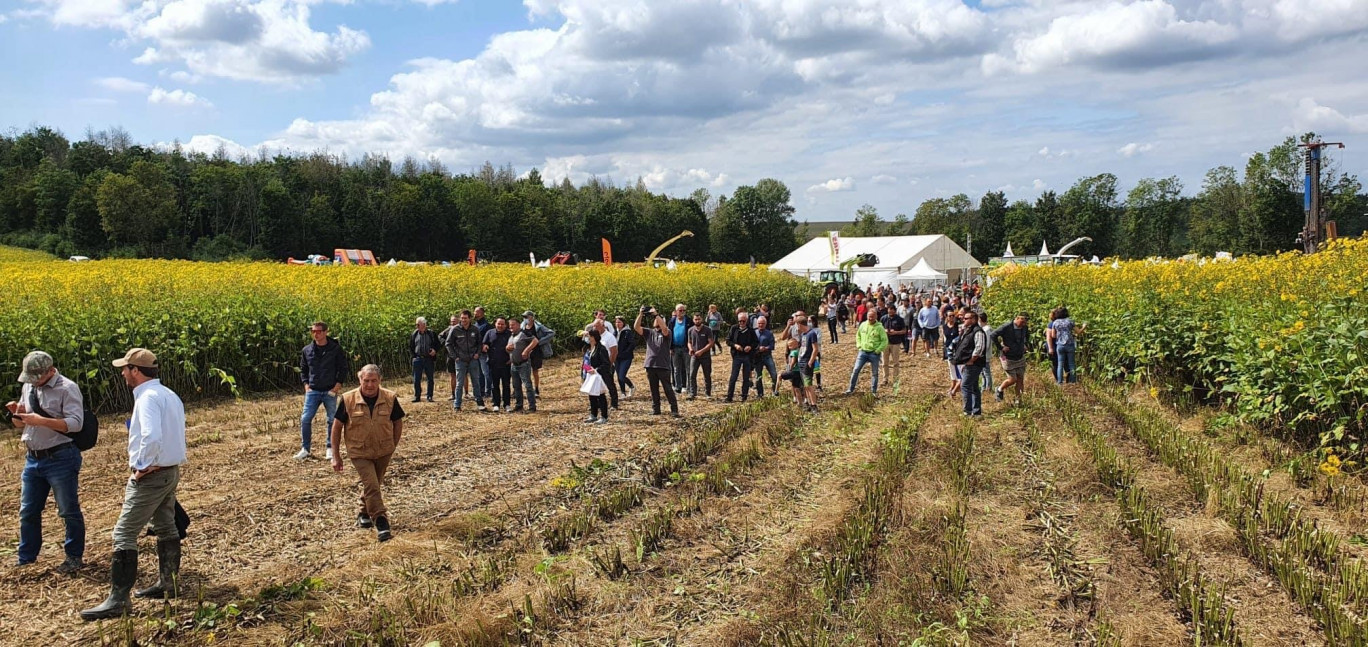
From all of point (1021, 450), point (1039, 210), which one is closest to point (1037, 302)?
Answer: point (1021, 450)

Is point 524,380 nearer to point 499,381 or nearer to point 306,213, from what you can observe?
point 499,381

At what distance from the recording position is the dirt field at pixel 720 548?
16.7ft

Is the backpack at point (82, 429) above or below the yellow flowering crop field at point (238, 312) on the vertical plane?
below

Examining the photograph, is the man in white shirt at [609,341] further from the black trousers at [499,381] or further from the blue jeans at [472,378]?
the blue jeans at [472,378]

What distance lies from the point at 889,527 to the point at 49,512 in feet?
25.5

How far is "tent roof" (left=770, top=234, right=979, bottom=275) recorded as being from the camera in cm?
5081

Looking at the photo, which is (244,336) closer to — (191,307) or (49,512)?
(191,307)

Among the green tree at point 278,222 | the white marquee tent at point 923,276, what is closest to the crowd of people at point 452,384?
the white marquee tent at point 923,276

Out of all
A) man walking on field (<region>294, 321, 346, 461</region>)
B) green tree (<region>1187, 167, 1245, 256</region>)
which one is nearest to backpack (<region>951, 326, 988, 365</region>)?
man walking on field (<region>294, 321, 346, 461</region>)

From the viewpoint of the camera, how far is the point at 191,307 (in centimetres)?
1465

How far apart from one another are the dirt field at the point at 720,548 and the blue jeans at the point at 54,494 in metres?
0.20

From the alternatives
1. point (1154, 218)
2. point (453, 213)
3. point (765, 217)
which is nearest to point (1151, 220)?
point (1154, 218)

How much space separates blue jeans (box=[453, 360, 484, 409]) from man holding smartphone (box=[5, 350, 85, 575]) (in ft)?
23.6

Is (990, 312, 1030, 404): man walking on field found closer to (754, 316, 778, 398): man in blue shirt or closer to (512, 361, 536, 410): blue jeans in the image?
(754, 316, 778, 398): man in blue shirt
